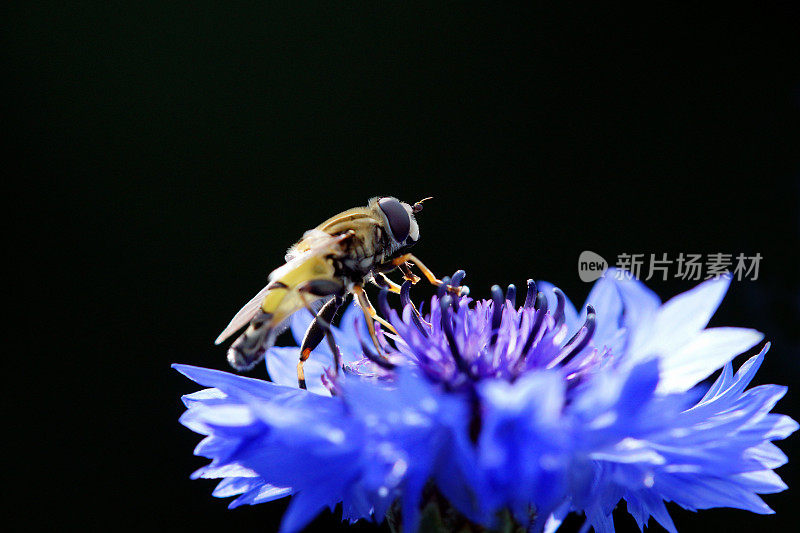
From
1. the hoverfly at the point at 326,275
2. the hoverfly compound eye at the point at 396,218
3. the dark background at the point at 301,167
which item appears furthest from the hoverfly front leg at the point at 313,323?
the dark background at the point at 301,167

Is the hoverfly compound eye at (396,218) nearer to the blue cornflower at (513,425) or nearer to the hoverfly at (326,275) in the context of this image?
the hoverfly at (326,275)

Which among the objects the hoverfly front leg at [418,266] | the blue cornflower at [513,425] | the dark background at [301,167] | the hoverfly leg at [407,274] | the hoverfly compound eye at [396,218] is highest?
the dark background at [301,167]

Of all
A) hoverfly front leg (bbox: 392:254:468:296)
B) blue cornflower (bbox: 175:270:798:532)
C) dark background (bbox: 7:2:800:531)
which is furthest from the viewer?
dark background (bbox: 7:2:800:531)

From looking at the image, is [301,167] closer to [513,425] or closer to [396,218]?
[396,218]

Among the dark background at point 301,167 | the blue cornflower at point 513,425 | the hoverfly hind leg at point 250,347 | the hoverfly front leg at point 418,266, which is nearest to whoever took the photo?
the blue cornflower at point 513,425

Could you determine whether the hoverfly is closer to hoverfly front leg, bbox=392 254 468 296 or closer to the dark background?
hoverfly front leg, bbox=392 254 468 296

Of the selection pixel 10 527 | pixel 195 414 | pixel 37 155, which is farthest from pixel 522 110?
pixel 195 414

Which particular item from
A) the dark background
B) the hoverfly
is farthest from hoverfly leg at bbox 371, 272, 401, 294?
the dark background
